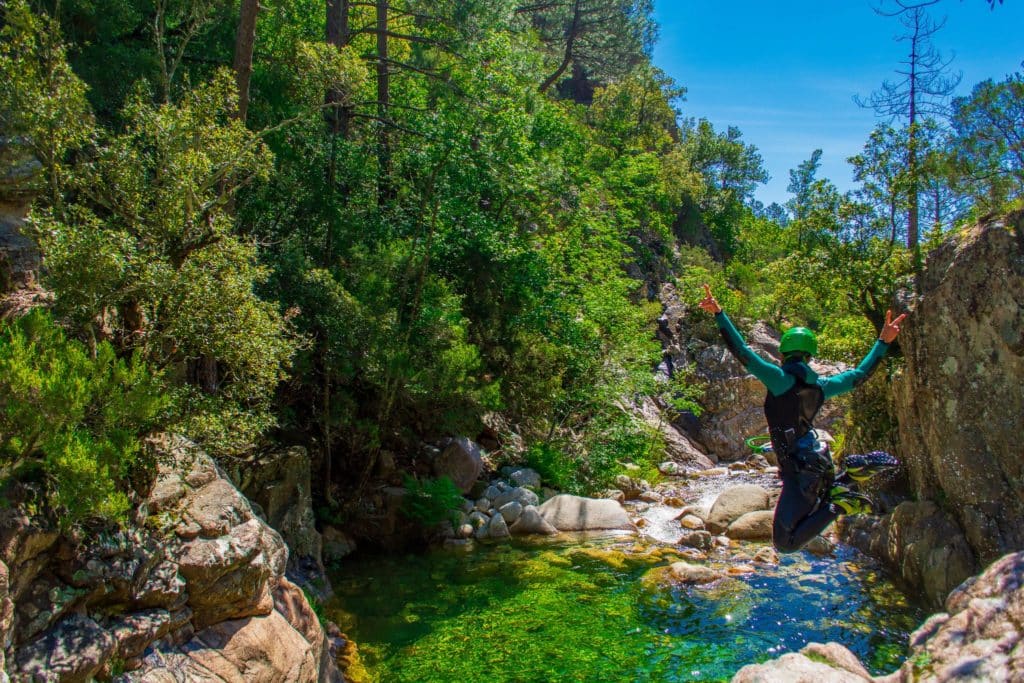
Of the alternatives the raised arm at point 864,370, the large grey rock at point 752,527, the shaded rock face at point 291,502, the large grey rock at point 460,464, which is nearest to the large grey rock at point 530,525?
the large grey rock at point 460,464

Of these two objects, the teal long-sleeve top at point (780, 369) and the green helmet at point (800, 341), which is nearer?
the teal long-sleeve top at point (780, 369)

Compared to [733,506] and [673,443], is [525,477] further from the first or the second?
[673,443]

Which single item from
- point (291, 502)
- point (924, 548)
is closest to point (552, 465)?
point (291, 502)

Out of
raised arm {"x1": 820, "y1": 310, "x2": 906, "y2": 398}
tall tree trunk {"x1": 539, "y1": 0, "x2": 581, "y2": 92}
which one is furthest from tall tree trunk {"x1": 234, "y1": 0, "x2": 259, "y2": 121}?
tall tree trunk {"x1": 539, "y1": 0, "x2": 581, "y2": 92}

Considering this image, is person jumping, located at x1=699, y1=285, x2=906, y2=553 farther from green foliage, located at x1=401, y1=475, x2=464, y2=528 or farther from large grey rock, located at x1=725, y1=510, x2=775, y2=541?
green foliage, located at x1=401, y1=475, x2=464, y2=528

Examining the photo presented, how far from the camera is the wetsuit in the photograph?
6145mm

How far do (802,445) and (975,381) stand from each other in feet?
14.4

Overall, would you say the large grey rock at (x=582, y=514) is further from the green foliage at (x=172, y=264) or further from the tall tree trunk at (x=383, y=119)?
the tall tree trunk at (x=383, y=119)

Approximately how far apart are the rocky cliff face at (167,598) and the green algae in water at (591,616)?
1.73 meters

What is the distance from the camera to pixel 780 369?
6184 millimetres

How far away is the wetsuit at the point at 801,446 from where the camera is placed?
614 cm

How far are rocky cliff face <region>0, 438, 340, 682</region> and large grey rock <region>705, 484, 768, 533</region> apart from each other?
7.98 metres

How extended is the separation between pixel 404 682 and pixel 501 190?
9.96m

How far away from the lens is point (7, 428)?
14.8 ft
